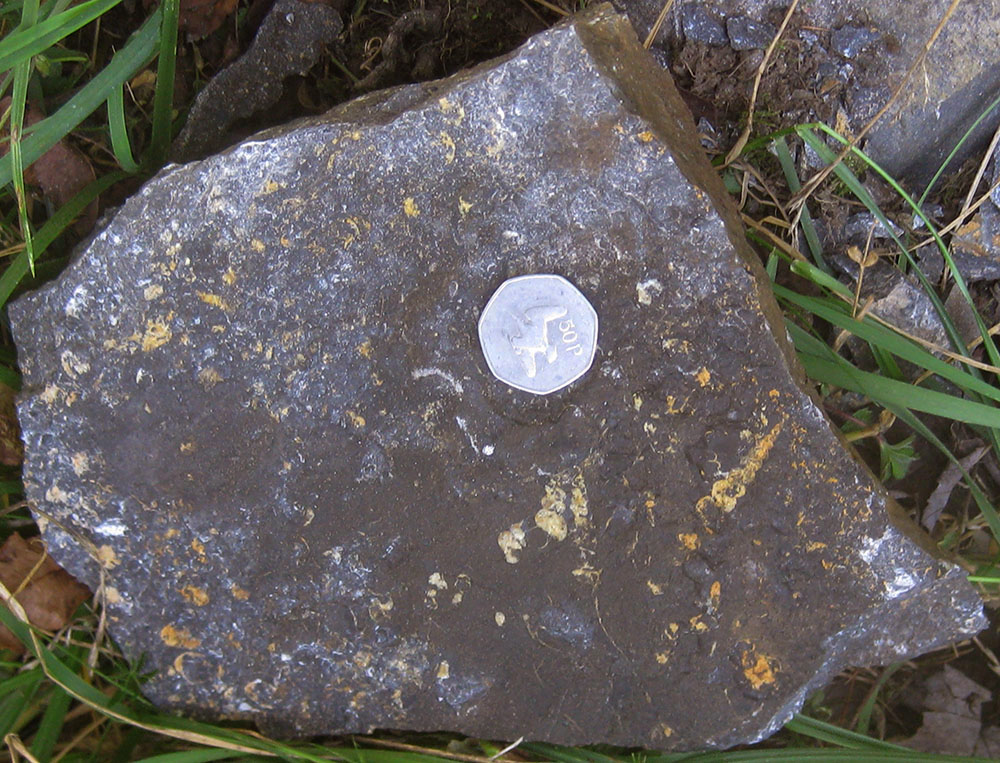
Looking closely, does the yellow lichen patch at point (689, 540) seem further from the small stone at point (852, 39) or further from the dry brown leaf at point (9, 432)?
the dry brown leaf at point (9, 432)

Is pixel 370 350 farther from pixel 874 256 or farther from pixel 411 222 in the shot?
pixel 874 256

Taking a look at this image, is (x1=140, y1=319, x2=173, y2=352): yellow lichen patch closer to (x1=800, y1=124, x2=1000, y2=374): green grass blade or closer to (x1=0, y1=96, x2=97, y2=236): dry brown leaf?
(x1=0, y1=96, x2=97, y2=236): dry brown leaf

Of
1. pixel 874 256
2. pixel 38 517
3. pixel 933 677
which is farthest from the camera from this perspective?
pixel 933 677

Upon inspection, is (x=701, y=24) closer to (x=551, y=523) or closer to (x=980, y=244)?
(x=980, y=244)

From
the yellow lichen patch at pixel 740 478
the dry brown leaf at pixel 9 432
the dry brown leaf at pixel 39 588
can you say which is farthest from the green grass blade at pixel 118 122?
the yellow lichen patch at pixel 740 478

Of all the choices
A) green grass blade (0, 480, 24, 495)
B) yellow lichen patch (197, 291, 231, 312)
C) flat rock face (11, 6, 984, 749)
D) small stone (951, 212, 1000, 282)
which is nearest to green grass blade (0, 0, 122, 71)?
flat rock face (11, 6, 984, 749)

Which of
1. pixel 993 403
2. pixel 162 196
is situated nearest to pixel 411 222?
pixel 162 196
